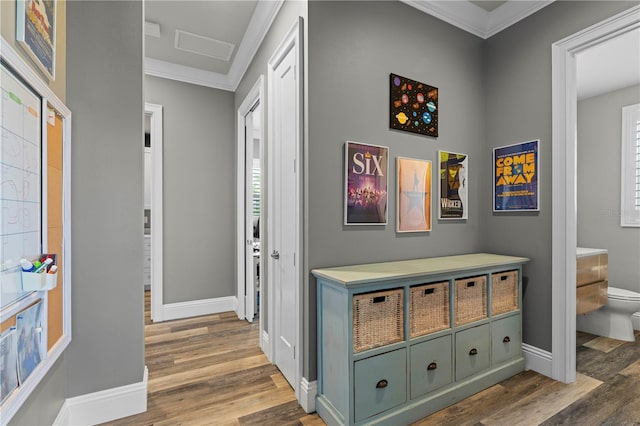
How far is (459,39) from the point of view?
2.58 meters

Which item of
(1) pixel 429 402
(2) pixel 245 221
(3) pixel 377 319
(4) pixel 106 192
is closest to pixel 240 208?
(2) pixel 245 221

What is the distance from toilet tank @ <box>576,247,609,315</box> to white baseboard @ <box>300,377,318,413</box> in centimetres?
244

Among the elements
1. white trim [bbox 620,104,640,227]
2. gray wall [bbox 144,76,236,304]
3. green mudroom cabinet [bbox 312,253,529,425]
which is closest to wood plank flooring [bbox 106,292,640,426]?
green mudroom cabinet [bbox 312,253,529,425]

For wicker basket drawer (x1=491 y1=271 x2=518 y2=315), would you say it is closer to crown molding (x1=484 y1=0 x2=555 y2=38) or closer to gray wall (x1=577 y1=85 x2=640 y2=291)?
crown molding (x1=484 y1=0 x2=555 y2=38)

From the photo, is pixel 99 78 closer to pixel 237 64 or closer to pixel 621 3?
pixel 237 64

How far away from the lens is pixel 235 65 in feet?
11.3

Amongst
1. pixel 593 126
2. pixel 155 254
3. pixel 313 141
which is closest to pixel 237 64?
pixel 313 141

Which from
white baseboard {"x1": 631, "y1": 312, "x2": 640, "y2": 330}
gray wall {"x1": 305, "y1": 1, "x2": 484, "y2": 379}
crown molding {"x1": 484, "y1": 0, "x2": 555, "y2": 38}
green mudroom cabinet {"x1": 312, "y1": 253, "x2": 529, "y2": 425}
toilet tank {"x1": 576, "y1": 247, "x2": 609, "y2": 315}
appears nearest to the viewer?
green mudroom cabinet {"x1": 312, "y1": 253, "x2": 529, "y2": 425}

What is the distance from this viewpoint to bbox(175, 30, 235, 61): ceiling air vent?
117 inches

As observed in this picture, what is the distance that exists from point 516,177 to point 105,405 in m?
3.19

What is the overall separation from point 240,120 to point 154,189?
1246 mm

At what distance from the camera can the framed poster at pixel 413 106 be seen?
2234mm

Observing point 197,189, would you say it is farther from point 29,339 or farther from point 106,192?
point 29,339

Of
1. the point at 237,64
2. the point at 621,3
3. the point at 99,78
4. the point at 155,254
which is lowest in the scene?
the point at 155,254
